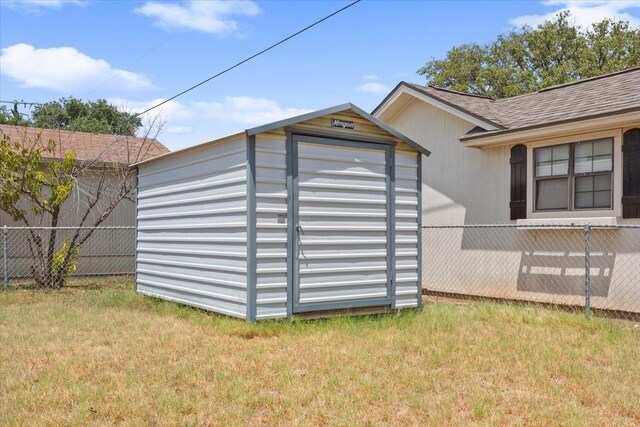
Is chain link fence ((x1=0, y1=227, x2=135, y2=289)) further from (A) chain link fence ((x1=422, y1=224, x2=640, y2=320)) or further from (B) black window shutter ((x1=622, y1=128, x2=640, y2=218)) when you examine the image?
(B) black window shutter ((x1=622, y1=128, x2=640, y2=218))

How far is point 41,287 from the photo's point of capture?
11.5m

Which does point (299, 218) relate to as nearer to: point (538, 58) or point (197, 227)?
point (197, 227)

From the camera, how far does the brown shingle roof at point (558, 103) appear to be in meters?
8.72

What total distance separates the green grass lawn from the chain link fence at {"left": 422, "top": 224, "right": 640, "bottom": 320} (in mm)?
1269

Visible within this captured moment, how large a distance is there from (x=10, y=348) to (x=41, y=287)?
606 centimetres

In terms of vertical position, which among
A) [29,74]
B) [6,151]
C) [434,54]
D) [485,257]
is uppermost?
[434,54]

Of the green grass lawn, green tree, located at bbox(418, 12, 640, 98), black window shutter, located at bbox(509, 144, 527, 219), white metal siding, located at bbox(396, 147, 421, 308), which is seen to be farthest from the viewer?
green tree, located at bbox(418, 12, 640, 98)

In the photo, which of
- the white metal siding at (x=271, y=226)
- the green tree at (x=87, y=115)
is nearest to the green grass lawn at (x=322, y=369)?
the white metal siding at (x=271, y=226)

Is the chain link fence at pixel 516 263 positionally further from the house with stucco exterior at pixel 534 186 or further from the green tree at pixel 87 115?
the green tree at pixel 87 115

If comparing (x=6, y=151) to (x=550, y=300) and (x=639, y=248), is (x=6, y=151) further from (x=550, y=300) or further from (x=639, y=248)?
(x=639, y=248)

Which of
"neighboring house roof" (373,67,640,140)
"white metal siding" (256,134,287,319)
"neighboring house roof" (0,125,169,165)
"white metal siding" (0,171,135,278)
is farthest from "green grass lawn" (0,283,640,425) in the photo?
"neighboring house roof" (0,125,169,165)

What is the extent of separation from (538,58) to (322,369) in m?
27.8

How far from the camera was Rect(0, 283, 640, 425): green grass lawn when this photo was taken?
4.02 metres

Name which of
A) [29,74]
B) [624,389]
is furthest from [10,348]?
[29,74]
